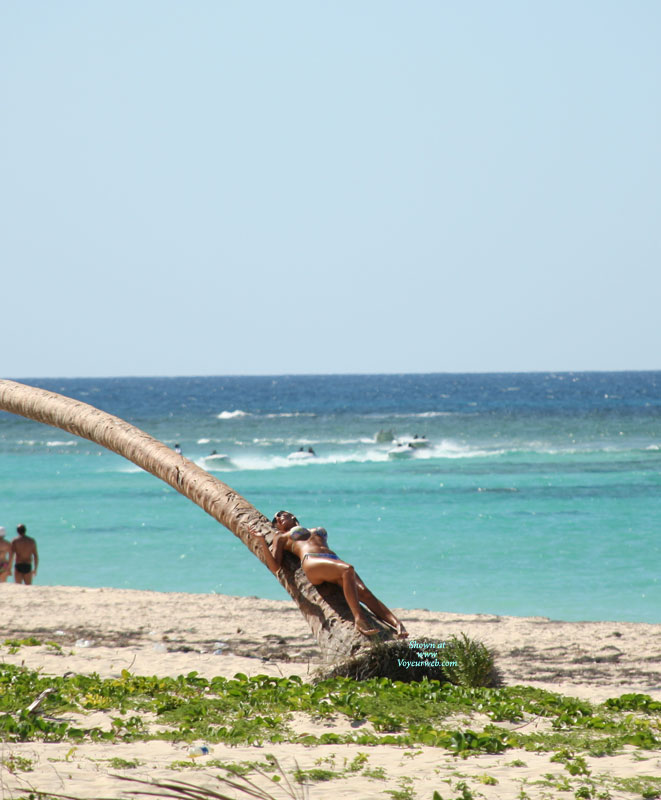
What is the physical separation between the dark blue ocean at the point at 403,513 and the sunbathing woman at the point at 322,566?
22.2ft

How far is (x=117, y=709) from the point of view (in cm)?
612

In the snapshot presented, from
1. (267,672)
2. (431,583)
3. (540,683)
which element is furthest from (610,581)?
(267,672)

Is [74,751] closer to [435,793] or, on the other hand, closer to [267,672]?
[435,793]

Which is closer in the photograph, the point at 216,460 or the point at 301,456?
the point at 216,460

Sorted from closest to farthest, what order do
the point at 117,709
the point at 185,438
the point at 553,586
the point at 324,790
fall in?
the point at 324,790 < the point at 117,709 < the point at 553,586 < the point at 185,438

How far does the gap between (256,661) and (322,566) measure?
210 cm

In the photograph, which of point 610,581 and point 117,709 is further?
point 610,581

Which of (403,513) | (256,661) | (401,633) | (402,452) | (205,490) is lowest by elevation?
(403,513)

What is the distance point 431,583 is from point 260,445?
3056 cm

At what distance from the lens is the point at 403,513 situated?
2325 centimetres

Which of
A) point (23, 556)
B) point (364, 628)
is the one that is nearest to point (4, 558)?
point (23, 556)

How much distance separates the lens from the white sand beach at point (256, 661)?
4.60 m

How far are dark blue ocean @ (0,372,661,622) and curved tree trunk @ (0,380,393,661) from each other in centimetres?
677

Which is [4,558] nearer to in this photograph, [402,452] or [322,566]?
[322,566]
